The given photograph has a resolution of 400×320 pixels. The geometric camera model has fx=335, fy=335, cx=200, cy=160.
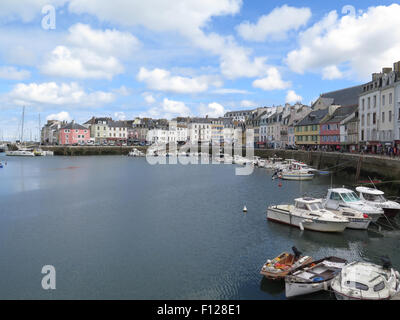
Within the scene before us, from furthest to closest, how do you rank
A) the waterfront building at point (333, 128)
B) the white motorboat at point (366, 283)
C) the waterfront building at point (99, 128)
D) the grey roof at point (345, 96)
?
the waterfront building at point (99, 128) < the grey roof at point (345, 96) < the waterfront building at point (333, 128) < the white motorboat at point (366, 283)

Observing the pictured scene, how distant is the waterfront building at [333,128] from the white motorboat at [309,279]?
50.1 meters

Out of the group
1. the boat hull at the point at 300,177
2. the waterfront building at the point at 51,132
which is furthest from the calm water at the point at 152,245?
the waterfront building at the point at 51,132

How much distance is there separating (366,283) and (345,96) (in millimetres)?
67858

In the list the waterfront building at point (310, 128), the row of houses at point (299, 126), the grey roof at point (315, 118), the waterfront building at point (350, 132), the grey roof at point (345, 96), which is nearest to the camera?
the row of houses at point (299, 126)

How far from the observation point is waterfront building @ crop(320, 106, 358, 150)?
60.0 m

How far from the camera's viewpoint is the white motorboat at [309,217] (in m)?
19.9

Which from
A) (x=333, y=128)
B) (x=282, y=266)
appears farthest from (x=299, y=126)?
(x=282, y=266)

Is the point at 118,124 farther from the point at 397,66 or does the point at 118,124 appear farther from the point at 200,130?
the point at 397,66

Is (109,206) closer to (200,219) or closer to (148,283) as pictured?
(200,219)

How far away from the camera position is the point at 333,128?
6231 cm

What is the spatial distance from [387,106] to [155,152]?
3117 inches

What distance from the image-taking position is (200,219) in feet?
79.7

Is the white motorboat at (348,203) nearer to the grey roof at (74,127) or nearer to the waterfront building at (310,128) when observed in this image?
the waterfront building at (310,128)
